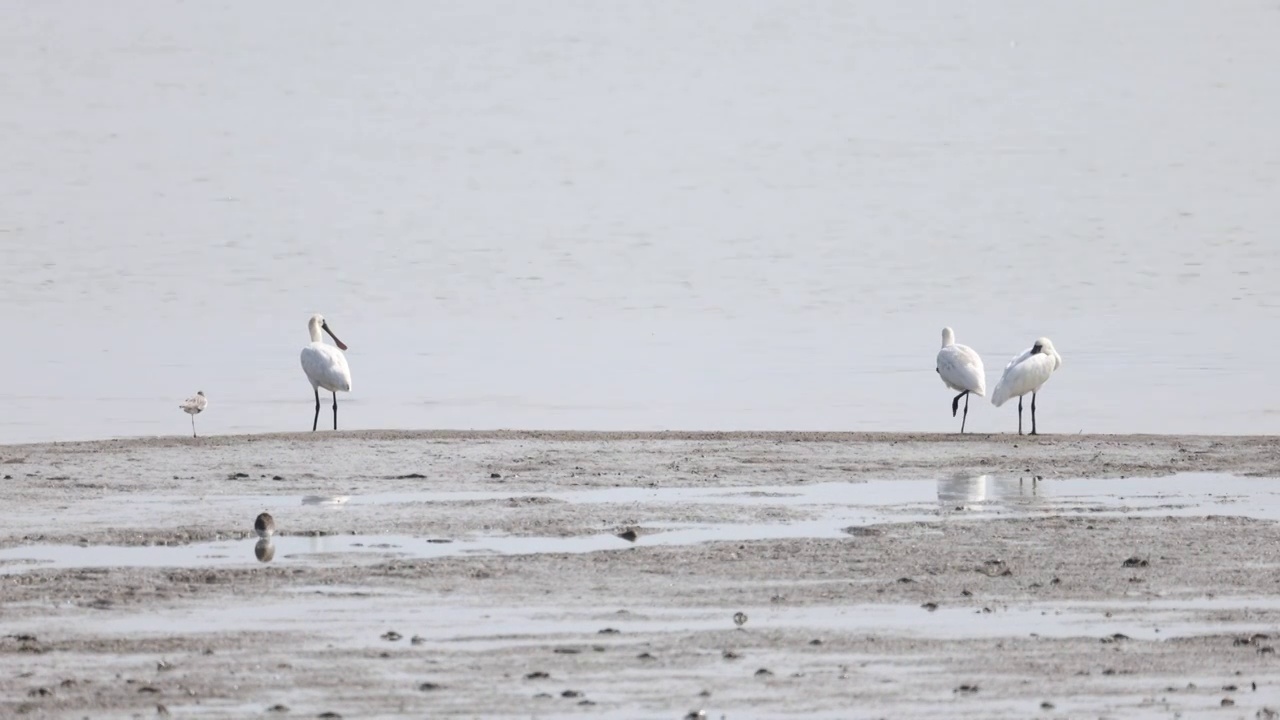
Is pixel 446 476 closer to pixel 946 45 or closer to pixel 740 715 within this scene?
pixel 740 715

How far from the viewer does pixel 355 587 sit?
10391 mm

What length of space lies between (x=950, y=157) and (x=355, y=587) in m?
50.5

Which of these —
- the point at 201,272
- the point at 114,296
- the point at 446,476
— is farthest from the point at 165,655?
the point at 201,272

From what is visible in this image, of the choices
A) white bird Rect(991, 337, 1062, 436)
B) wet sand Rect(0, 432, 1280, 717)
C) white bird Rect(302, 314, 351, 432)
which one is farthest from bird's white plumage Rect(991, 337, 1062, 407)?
white bird Rect(302, 314, 351, 432)

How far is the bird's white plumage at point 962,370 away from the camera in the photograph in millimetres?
19359

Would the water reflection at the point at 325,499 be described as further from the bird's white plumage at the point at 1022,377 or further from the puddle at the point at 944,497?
the bird's white plumage at the point at 1022,377

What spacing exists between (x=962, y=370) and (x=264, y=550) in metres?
9.25

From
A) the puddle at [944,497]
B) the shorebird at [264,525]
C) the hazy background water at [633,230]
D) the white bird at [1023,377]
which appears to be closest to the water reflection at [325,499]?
the puddle at [944,497]

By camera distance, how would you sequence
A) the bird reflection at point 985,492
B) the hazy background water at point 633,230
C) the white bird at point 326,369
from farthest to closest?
the hazy background water at point 633,230, the white bird at point 326,369, the bird reflection at point 985,492

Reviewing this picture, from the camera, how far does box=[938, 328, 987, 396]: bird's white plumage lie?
762 inches

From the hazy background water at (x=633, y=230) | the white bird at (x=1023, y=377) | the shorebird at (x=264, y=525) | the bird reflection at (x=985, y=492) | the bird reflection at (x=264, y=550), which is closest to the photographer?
the bird reflection at (x=264, y=550)

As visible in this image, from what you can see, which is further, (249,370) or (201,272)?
(201,272)

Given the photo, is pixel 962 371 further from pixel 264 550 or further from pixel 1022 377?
pixel 264 550

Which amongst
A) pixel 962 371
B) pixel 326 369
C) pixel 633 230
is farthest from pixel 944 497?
pixel 633 230
